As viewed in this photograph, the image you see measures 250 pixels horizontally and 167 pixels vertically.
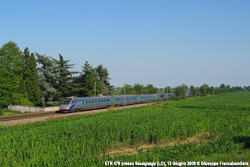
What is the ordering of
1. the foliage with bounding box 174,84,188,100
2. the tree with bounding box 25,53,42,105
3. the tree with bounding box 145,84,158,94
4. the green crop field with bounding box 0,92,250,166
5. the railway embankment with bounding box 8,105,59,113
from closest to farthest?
the green crop field with bounding box 0,92,250,166, the railway embankment with bounding box 8,105,59,113, the tree with bounding box 25,53,42,105, the foliage with bounding box 174,84,188,100, the tree with bounding box 145,84,158,94

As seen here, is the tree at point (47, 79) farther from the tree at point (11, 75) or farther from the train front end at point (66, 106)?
the train front end at point (66, 106)

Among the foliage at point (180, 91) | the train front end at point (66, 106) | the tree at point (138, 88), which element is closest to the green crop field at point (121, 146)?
the train front end at point (66, 106)

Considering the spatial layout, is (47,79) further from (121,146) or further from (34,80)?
(121,146)

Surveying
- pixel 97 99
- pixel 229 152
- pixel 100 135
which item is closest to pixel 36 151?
pixel 100 135

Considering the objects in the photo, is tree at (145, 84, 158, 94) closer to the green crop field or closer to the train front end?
the train front end

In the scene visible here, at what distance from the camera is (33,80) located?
4838 cm

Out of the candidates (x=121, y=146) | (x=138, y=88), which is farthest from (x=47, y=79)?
(x=138, y=88)

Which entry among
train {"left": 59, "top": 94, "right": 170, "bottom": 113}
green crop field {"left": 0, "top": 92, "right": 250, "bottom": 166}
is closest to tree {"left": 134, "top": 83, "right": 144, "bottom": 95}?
train {"left": 59, "top": 94, "right": 170, "bottom": 113}

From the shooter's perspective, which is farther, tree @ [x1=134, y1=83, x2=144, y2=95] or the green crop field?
tree @ [x1=134, y1=83, x2=144, y2=95]

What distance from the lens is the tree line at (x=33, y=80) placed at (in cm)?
4509

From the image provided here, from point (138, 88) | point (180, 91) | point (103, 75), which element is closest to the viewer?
point (103, 75)

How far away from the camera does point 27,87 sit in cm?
4781

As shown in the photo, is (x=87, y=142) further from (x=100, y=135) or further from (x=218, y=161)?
(x=218, y=161)

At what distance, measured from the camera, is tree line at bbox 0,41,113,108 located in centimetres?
4509
